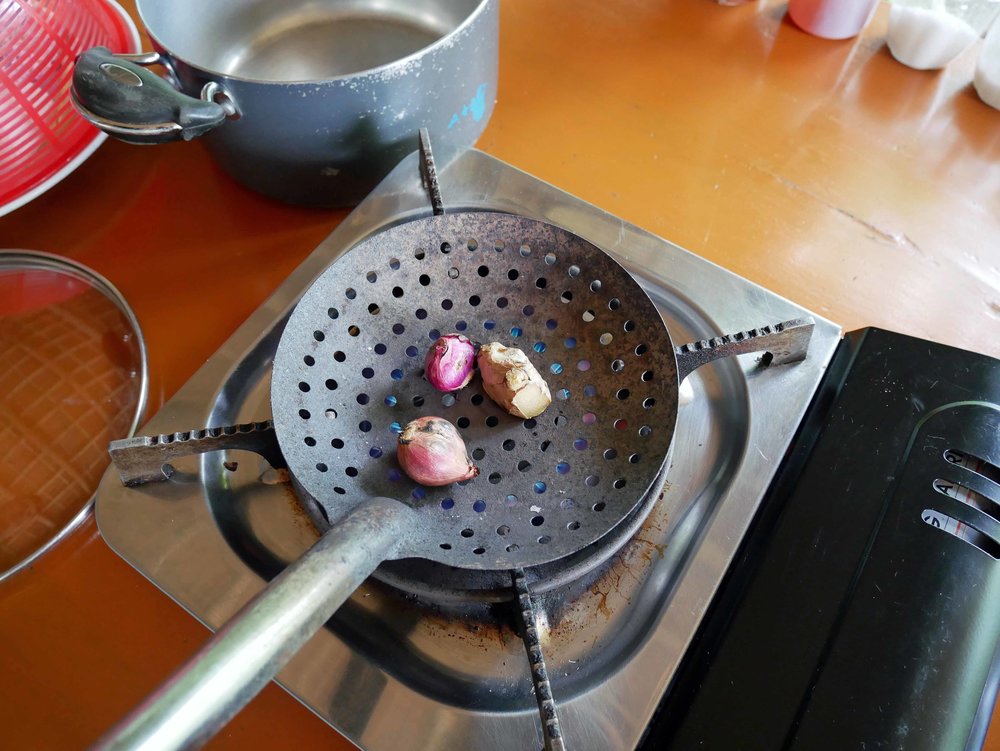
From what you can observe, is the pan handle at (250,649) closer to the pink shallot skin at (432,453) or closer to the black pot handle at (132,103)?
the pink shallot skin at (432,453)

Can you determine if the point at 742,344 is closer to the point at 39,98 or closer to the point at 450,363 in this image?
the point at 450,363

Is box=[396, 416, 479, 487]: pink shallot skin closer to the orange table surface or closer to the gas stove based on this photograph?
the gas stove

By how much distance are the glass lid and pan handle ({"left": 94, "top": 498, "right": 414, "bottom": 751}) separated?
272 millimetres

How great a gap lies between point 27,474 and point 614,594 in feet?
1.35

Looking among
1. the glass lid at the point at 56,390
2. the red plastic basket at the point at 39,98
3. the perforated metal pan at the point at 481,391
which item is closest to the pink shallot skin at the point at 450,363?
the perforated metal pan at the point at 481,391

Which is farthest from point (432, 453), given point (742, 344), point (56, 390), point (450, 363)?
point (56, 390)

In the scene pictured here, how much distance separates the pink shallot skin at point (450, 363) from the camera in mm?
429

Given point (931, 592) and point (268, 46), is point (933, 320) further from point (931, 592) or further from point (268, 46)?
point (268, 46)

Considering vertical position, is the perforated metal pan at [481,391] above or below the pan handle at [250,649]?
above

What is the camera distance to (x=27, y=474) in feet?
1.64

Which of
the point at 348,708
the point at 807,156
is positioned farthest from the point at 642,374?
the point at 807,156

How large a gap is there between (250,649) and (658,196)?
19.8 inches

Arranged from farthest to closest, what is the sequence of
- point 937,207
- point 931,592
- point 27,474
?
point 937,207
point 27,474
point 931,592

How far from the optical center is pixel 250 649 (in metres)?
0.25
